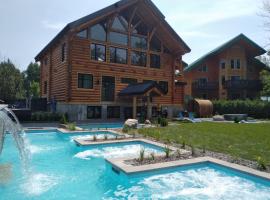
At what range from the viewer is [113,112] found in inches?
866

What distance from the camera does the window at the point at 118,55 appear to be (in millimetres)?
21716

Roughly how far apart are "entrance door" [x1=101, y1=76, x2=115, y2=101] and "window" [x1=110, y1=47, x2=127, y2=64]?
5.27 feet

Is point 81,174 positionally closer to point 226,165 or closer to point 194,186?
point 194,186

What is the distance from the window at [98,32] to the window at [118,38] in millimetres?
669

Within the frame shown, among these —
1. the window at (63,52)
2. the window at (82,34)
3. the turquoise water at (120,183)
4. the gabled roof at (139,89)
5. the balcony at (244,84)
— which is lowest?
the turquoise water at (120,183)

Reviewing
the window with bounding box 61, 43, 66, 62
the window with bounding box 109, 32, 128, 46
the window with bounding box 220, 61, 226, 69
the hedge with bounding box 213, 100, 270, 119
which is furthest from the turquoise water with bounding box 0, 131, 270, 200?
the window with bounding box 220, 61, 226, 69

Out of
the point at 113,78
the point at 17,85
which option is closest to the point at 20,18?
the point at 113,78

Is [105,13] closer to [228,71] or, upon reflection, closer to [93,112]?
[93,112]

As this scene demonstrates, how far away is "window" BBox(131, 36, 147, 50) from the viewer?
2303cm

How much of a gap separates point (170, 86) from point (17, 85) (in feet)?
79.0

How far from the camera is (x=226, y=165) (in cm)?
682

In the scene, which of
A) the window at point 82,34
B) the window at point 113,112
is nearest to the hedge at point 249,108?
the window at point 113,112

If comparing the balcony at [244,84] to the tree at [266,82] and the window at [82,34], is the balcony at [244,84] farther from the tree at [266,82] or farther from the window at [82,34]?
the window at [82,34]

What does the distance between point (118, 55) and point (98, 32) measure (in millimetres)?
2566
